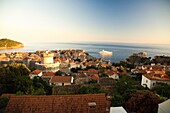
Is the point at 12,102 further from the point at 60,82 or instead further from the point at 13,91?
the point at 60,82

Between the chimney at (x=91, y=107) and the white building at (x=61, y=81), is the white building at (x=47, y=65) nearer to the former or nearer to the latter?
the white building at (x=61, y=81)

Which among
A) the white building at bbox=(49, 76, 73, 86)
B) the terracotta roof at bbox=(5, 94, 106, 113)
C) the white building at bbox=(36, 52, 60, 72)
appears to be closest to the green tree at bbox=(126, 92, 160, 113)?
the terracotta roof at bbox=(5, 94, 106, 113)

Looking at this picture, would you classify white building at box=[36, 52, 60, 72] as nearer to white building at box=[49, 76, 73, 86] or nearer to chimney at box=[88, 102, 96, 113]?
white building at box=[49, 76, 73, 86]

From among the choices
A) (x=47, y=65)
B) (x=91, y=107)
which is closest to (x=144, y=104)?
(x=91, y=107)

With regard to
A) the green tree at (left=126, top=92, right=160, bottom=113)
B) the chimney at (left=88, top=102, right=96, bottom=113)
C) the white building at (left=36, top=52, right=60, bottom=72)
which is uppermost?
the chimney at (left=88, top=102, right=96, bottom=113)

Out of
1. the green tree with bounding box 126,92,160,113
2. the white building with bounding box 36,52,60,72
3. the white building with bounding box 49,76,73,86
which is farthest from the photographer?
the white building with bounding box 36,52,60,72

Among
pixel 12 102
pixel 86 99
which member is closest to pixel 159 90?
pixel 86 99

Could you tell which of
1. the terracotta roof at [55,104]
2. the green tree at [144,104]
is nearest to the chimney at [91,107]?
the terracotta roof at [55,104]

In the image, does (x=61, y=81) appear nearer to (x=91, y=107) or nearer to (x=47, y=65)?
(x=91, y=107)
